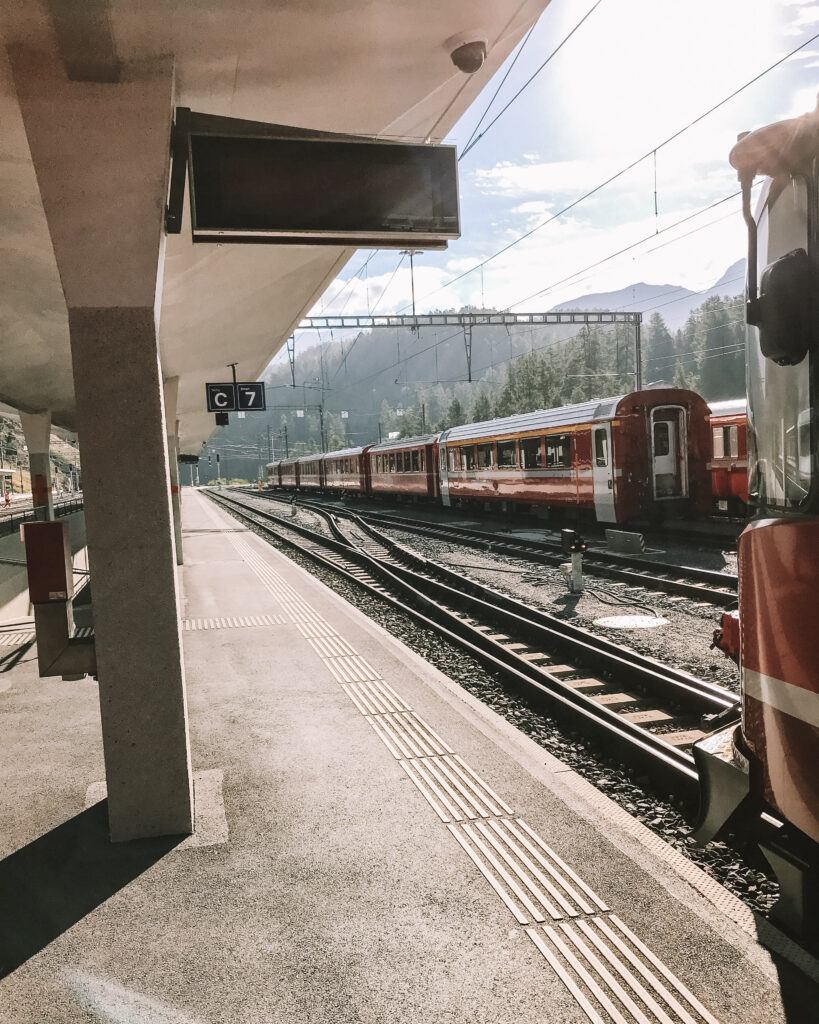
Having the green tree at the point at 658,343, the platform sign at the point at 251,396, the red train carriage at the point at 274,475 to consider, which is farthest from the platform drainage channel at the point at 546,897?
the green tree at the point at 658,343

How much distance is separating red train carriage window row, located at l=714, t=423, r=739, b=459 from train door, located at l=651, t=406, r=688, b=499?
6.19 feet

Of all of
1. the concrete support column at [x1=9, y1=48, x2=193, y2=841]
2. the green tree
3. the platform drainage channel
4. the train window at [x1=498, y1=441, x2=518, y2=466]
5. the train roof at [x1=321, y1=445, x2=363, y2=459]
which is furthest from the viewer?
the green tree

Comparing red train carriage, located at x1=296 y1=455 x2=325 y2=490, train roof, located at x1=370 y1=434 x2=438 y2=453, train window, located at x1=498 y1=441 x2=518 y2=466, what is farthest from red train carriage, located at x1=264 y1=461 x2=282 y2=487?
train window, located at x1=498 y1=441 x2=518 y2=466

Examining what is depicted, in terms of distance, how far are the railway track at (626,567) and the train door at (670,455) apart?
246 cm

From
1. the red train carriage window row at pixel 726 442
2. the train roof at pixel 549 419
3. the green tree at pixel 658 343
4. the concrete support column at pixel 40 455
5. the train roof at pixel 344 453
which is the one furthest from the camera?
the green tree at pixel 658 343

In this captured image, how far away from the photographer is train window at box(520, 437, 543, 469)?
59.4 ft

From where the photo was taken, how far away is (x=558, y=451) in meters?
17.2

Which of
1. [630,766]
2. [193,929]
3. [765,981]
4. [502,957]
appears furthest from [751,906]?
[193,929]

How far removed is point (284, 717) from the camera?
5.70 m

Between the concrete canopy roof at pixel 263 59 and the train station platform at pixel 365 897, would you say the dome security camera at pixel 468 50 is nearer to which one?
the concrete canopy roof at pixel 263 59

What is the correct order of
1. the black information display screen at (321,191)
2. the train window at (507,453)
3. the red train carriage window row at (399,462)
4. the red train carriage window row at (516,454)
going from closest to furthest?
1. the black information display screen at (321,191)
2. the red train carriage window row at (516,454)
3. the train window at (507,453)
4. the red train carriage window row at (399,462)

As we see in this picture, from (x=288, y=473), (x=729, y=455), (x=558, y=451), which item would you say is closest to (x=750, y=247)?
(x=558, y=451)

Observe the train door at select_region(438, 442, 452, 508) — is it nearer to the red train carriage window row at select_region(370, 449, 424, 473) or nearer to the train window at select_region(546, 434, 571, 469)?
the red train carriage window row at select_region(370, 449, 424, 473)

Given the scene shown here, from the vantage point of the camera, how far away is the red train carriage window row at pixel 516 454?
56.0ft
